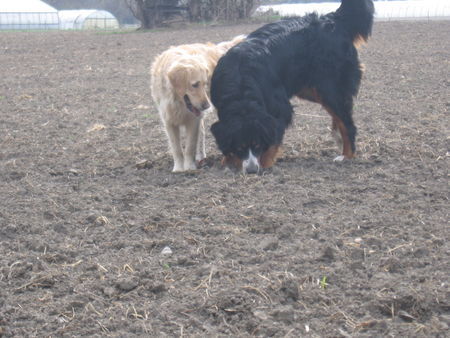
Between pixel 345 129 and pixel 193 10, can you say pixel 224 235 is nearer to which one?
pixel 345 129

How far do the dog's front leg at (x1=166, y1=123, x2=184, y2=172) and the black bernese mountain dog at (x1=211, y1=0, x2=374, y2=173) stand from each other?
518 mm

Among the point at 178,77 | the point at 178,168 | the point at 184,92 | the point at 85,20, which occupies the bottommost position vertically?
the point at 85,20

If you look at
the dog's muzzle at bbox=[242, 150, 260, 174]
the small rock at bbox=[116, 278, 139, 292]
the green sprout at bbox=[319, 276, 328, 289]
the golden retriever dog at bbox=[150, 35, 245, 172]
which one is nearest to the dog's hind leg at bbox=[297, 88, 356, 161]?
the dog's muzzle at bbox=[242, 150, 260, 174]

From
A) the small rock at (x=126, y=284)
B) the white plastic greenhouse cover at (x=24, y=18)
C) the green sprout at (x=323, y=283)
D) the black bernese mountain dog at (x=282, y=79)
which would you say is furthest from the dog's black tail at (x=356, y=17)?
the white plastic greenhouse cover at (x=24, y=18)

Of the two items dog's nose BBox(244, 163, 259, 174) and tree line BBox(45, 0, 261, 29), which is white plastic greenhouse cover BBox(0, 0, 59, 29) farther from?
dog's nose BBox(244, 163, 259, 174)

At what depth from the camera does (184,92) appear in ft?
20.7

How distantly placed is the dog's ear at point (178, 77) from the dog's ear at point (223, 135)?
48 cm

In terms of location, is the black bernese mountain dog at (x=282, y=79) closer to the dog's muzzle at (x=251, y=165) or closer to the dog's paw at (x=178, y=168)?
the dog's muzzle at (x=251, y=165)

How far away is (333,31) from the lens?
6.89m

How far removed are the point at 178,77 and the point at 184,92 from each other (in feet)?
0.55

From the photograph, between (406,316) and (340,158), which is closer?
(406,316)

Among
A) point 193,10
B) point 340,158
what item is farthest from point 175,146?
point 193,10

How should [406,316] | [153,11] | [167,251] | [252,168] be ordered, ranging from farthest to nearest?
[153,11], [252,168], [167,251], [406,316]

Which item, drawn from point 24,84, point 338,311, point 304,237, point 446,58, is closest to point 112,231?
point 304,237
